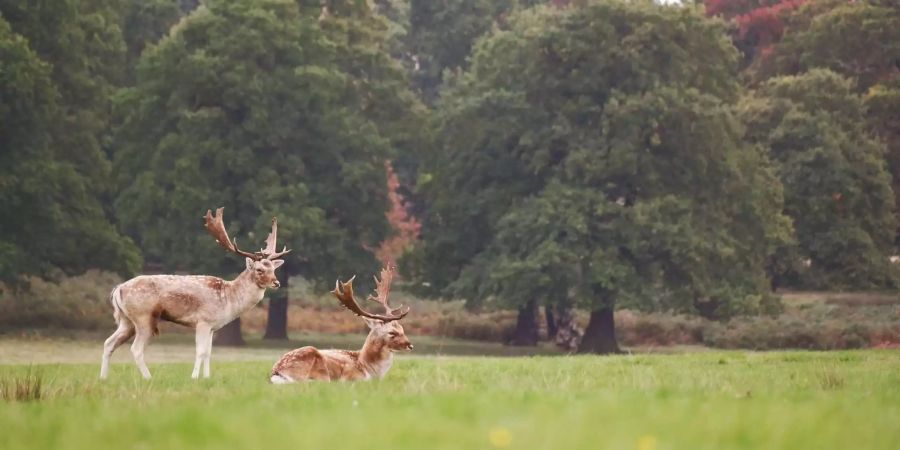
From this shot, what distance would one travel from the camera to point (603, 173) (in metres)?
34.5

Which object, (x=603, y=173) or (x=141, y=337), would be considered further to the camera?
(x=603, y=173)

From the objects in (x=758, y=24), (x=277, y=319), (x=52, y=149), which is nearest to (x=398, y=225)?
(x=277, y=319)

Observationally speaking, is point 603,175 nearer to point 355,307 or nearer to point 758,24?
point 355,307

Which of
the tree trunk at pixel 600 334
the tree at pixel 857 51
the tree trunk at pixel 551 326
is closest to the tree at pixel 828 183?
the tree at pixel 857 51

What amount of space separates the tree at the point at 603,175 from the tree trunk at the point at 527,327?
2.55 m

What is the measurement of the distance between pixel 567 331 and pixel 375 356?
23.4 meters

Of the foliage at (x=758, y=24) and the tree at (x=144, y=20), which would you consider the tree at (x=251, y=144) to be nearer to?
the tree at (x=144, y=20)

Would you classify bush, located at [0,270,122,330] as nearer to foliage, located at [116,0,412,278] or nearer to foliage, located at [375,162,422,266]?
foliage, located at [116,0,412,278]

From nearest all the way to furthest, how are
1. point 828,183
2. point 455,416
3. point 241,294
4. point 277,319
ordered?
1. point 455,416
2. point 241,294
3. point 277,319
4. point 828,183

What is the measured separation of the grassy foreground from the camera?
7609mm

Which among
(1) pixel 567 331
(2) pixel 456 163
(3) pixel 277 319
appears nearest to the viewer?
(3) pixel 277 319

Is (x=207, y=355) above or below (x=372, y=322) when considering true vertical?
below

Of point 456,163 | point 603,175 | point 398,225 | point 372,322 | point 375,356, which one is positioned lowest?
point 375,356

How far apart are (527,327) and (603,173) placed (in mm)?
6311
